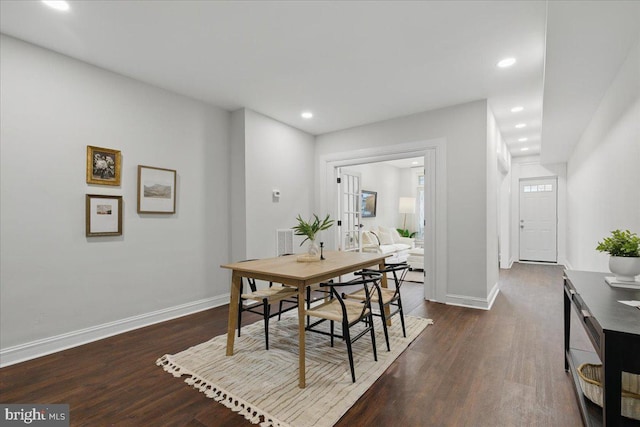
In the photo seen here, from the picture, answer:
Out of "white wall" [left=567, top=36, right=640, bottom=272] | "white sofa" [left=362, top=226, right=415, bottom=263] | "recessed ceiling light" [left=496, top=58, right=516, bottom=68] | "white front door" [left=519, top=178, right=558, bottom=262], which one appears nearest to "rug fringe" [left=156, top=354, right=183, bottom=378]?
"white wall" [left=567, top=36, right=640, bottom=272]

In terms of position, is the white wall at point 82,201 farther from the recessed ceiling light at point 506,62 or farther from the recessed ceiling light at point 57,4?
the recessed ceiling light at point 506,62

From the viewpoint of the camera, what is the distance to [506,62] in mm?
2975

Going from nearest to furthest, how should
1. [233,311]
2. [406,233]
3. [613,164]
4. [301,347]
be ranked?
[301,347]
[233,311]
[613,164]
[406,233]

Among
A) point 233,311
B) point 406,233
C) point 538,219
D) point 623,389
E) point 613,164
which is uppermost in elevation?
point 613,164

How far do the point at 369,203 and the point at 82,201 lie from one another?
635 cm

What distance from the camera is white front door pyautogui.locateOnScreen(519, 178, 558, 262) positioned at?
24.2ft

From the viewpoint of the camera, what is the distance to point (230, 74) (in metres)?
3.26

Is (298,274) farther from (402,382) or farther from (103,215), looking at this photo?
(103,215)

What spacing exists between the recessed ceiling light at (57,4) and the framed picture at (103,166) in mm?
1186

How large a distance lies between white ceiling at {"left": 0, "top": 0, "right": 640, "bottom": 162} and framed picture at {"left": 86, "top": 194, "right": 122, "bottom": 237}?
1346mm

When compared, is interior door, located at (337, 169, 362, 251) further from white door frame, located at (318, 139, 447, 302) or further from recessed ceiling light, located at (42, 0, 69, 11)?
recessed ceiling light, located at (42, 0, 69, 11)

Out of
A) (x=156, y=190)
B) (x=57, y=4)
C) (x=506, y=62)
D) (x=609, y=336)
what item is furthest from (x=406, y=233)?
(x=57, y=4)

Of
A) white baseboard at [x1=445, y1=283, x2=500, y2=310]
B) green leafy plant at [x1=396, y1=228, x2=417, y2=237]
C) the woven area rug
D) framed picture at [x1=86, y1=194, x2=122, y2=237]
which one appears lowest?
the woven area rug

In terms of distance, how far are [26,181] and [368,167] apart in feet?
22.5
